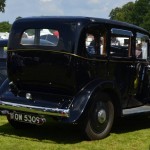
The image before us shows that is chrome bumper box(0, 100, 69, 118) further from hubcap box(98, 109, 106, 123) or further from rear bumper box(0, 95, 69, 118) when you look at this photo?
hubcap box(98, 109, 106, 123)

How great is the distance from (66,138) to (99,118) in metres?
0.70

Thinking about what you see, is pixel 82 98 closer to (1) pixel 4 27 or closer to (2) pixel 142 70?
(2) pixel 142 70

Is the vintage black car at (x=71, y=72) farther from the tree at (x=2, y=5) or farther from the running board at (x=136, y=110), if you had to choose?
the tree at (x=2, y=5)

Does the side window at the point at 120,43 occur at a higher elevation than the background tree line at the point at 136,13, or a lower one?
lower

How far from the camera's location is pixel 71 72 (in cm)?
775

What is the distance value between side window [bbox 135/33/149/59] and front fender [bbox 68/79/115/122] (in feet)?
4.61

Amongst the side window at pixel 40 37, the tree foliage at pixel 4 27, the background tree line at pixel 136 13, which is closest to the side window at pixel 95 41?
the side window at pixel 40 37

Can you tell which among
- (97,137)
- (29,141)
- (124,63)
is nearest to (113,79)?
(124,63)

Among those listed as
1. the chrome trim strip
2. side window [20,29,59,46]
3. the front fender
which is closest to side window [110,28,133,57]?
the front fender

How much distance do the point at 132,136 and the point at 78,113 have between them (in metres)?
1.44

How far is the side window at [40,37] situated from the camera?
8.00m

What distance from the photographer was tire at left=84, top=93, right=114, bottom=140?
796cm

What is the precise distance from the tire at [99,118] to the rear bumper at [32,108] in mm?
443

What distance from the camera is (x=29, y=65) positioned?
816 cm
